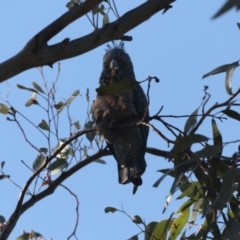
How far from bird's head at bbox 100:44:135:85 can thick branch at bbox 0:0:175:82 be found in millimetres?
2241

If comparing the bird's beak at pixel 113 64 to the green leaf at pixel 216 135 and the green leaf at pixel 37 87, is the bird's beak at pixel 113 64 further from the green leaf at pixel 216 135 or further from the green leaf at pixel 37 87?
the green leaf at pixel 216 135

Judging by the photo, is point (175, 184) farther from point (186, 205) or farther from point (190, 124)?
point (186, 205)

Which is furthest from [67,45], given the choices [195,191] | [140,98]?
[140,98]

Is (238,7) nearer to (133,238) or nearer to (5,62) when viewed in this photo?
(5,62)

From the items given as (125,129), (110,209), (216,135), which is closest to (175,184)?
(216,135)

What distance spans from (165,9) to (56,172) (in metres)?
0.93

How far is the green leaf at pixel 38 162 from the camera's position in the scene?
2.20 m

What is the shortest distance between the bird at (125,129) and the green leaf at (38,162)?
22.1 inches

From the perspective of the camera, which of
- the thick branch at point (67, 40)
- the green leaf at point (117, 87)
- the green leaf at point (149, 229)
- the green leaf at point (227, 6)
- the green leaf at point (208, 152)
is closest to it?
the green leaf at point (227, 6)

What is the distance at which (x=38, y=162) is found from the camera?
88.3 inches

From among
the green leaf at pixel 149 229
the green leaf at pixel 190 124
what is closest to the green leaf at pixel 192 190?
the green leaf at pixel 149 229

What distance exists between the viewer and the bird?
9.44ft

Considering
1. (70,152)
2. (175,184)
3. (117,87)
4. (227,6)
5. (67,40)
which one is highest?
(70,152)

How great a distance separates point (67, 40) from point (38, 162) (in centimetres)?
94
